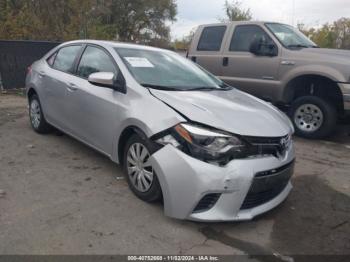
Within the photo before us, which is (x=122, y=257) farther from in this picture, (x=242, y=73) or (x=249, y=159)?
(x=242, y=73)

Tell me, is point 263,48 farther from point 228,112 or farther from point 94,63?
point 228,112

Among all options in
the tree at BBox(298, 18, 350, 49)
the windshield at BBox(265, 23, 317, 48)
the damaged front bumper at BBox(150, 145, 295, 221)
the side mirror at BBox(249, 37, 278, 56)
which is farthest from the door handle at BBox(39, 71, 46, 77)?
the tree at BBox(298, 18, 350, 49)

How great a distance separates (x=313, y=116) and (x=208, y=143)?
13.2 feet

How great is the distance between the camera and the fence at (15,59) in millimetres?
10242

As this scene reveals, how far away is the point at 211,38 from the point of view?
7.82 metres

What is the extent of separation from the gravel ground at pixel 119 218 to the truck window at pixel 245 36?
310cm

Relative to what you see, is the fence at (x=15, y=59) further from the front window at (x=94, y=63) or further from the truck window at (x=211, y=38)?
the front window at (x=94, y=63)

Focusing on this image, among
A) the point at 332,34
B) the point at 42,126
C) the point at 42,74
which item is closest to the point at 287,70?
the point at 42,74

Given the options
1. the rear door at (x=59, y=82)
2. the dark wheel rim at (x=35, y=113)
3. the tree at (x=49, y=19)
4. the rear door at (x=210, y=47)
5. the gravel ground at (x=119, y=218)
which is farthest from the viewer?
the tree at (x=49, y=19)

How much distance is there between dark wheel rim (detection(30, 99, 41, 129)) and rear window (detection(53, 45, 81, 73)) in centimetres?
82

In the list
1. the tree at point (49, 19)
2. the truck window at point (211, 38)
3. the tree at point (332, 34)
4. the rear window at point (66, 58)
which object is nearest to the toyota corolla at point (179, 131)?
the rear window at point (66, 58)

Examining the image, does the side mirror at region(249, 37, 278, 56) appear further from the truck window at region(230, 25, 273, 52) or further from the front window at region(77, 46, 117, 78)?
the front window at region(77, 46, 117, 78)

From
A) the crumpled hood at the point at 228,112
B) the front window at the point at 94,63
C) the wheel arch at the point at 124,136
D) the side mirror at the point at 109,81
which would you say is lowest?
the wheel arch at the point at 124,136

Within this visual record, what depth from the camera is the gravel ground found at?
2971 millimetres
